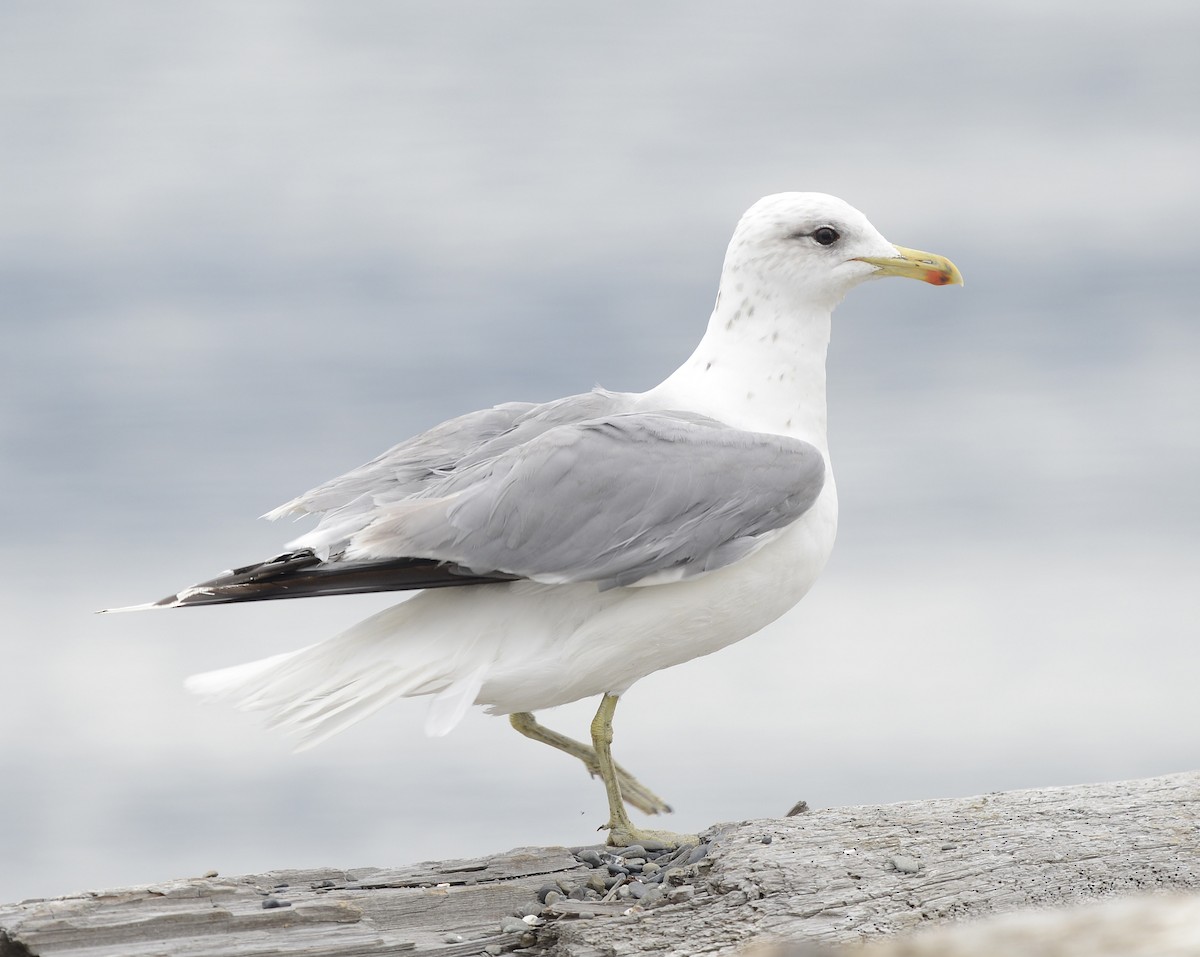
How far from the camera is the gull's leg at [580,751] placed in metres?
6.52

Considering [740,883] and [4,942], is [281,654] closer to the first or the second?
[4,942]

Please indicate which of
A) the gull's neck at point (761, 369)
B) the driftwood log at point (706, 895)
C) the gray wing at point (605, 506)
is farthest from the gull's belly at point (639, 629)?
the driftwood log at point (706, 895)

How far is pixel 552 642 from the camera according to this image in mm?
5629

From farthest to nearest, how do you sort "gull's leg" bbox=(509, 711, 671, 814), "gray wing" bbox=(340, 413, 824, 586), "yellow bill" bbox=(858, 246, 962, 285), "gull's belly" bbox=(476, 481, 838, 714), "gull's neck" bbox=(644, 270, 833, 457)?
"gull's leg" bbox=(509, 711, 671, 814)
"yellow bill" bbox=(858, 246, 962, 285)
"gull's neck" bbox=(644, 270, 833, 457)
"gull's belly" bbox=(476, 481, 838, 714)
"gray wing" bbox=(340, 413, 824, 586)

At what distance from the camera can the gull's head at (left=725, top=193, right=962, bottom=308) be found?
6.20m

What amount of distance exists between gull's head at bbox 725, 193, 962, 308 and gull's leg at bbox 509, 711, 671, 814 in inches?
77.8

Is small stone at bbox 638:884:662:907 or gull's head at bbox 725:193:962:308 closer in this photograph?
small stone at bbox 638:884:662:907

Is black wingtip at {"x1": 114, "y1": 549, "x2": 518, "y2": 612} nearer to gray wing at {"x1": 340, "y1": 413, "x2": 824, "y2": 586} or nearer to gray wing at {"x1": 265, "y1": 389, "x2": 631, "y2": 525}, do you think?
gray wing at {"x1": 340, "y1": 413, "x2": 824, "y2": 586}

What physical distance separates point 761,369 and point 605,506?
3.43 ft

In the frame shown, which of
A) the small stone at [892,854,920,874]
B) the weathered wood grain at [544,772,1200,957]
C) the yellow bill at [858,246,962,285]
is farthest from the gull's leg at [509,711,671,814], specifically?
the yellow bill at [858,246,962,285]

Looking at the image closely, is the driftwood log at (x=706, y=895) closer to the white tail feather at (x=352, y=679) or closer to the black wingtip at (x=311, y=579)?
the white tail feather at (x=352, y=679)

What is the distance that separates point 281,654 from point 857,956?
3.46 meters

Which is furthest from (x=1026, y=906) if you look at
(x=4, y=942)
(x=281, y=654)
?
(x=4, y=942)

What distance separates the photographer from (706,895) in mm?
5242
